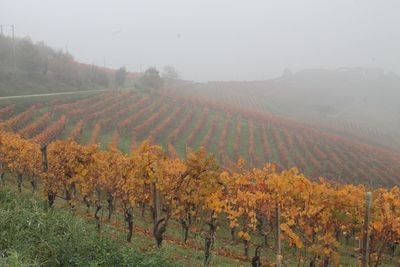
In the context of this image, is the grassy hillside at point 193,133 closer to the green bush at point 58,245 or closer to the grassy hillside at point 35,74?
the grassy hillside at point 35,74

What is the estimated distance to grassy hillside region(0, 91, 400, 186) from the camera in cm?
3725

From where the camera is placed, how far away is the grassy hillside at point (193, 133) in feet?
122

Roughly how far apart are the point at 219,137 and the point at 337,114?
8298cm

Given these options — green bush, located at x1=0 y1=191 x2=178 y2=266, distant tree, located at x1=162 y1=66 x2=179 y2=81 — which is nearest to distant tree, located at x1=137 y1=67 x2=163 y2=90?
distant tree, located at x1=162 y1=66 x2=179 y2=81

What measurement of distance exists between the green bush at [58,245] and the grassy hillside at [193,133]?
26622mm

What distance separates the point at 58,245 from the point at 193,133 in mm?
36830

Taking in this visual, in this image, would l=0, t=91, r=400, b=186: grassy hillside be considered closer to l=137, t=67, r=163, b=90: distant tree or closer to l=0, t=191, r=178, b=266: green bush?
l=137, t=67, r=163, b=90: distant tree

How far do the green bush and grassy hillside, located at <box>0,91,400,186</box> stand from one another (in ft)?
87.3

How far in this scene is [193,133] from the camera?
44312mm

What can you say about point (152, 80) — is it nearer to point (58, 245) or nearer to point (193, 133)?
point (193, 133)

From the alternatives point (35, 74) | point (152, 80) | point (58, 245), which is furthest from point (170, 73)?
point (58, 245)

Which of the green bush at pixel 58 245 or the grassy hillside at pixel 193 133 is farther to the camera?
the grassy hillside at pixel 193 133

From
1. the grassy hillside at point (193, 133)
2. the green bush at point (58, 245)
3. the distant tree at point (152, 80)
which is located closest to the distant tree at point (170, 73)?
the distant tree at point (152, 80)

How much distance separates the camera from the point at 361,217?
9.78 metres
